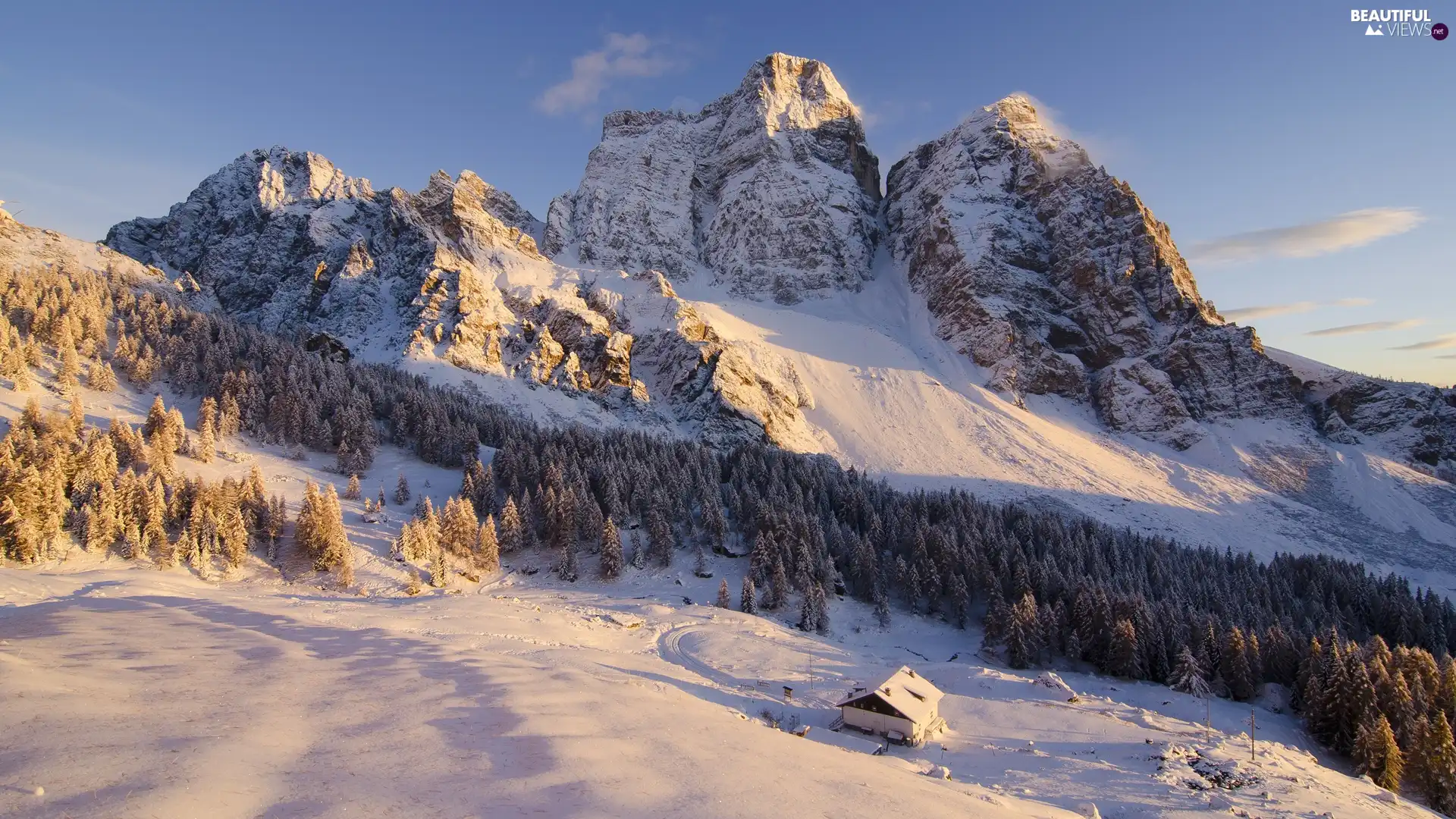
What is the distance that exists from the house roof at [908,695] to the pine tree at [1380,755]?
2235cm

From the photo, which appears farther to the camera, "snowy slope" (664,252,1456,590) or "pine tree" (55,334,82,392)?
"snowy slope" (664,252,1456,590)

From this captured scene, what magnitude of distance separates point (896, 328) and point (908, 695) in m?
138

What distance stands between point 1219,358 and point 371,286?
185042 mm

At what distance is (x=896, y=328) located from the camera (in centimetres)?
16625

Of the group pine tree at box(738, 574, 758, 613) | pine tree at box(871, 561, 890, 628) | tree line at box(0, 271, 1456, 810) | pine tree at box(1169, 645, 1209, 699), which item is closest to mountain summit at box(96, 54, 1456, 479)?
tree line at box(0, 271, 1456, 810)

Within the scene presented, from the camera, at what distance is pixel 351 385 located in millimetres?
92500

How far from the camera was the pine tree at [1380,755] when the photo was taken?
112 feet

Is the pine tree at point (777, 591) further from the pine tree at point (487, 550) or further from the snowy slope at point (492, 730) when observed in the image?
the pine tree at point (487, 550)

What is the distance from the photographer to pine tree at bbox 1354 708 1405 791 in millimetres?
34281

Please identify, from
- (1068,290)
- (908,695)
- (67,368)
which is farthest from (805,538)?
(1068,290)

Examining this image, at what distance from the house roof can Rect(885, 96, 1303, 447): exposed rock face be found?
11488 centimetres

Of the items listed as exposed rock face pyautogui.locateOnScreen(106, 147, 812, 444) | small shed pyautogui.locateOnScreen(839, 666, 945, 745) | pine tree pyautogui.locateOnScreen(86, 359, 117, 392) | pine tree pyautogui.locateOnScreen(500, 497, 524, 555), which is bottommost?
small shed pyautogui.locateOnScreen(839, 666, 945, 745)

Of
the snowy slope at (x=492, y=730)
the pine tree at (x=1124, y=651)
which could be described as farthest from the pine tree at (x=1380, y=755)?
the pine tree at (x=1124, y=651)

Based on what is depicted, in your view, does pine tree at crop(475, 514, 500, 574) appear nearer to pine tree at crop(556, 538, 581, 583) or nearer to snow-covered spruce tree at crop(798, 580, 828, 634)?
pine tree at crop(556, 538, 581, 583)
